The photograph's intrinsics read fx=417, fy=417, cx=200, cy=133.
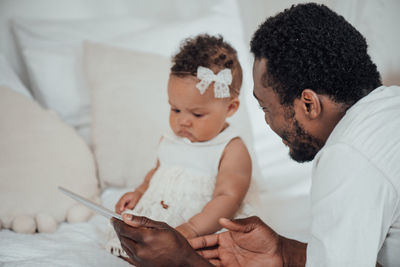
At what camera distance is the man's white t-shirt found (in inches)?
27.9

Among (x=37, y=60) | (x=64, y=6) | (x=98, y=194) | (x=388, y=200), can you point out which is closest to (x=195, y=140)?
(x=98, y=194)

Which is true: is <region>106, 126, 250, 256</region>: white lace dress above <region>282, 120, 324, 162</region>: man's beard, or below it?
below

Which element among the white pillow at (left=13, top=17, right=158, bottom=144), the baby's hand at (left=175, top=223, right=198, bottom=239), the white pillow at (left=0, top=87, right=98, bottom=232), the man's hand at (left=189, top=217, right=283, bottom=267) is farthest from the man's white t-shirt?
the white pillow at (left=13, top=17, right=158, bottom=144)

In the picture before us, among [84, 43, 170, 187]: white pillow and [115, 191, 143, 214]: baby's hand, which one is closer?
[115, 191, 143, 214]: baby's hand

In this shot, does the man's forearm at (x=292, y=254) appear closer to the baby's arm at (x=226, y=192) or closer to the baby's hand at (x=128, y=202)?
the baby's arm at (x=226, y=192)

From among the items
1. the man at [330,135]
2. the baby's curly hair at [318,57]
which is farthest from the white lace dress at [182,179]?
the baby's curly hair at [318,57]

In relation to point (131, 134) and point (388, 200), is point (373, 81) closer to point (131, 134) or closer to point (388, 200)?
point (388, 200)

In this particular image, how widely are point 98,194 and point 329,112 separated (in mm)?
985

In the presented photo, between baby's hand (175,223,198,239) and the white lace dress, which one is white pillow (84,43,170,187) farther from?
baby's hand (175,223,198,239)

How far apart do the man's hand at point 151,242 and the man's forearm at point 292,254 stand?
276mm

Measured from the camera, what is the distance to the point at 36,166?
140 cm

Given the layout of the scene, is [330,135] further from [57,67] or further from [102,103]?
[57,67]

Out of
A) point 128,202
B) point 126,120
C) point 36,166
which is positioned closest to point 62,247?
point 128,202

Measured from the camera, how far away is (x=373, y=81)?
858 millimetres
